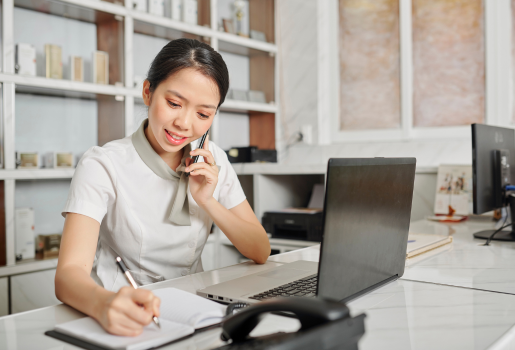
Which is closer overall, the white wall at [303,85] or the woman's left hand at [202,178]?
the woman's left hand at [202,178]

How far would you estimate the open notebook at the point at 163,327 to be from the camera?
0.67 meters

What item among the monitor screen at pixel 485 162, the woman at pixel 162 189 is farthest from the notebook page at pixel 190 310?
the monitor screen at pixel 485 162

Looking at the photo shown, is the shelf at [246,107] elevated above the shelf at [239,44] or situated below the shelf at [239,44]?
below

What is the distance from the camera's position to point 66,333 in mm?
733

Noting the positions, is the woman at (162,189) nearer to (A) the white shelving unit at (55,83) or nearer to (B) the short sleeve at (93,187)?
(B) the short sleeve at (93,187)

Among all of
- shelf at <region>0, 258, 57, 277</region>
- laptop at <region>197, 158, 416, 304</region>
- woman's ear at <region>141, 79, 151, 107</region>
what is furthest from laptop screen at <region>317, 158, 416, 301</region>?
shelf at <region>0, 258, 57, 277</region>

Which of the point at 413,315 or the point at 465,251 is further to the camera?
the point at 465,251

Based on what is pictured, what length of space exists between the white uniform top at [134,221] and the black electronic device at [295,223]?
1.22m

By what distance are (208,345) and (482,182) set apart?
4.37 ft

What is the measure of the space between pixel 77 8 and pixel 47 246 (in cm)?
128

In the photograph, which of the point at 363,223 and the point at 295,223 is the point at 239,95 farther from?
the point at 363,223

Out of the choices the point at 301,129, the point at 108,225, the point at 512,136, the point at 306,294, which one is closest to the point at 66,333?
the point at 306,294

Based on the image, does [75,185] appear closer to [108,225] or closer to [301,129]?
[108,225]

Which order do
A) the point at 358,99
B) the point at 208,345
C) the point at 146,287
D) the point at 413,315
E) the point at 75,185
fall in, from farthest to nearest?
the point at 358,99, the point at 75,185, the point at 146,287, the point at 413,315, the point at 208,345
